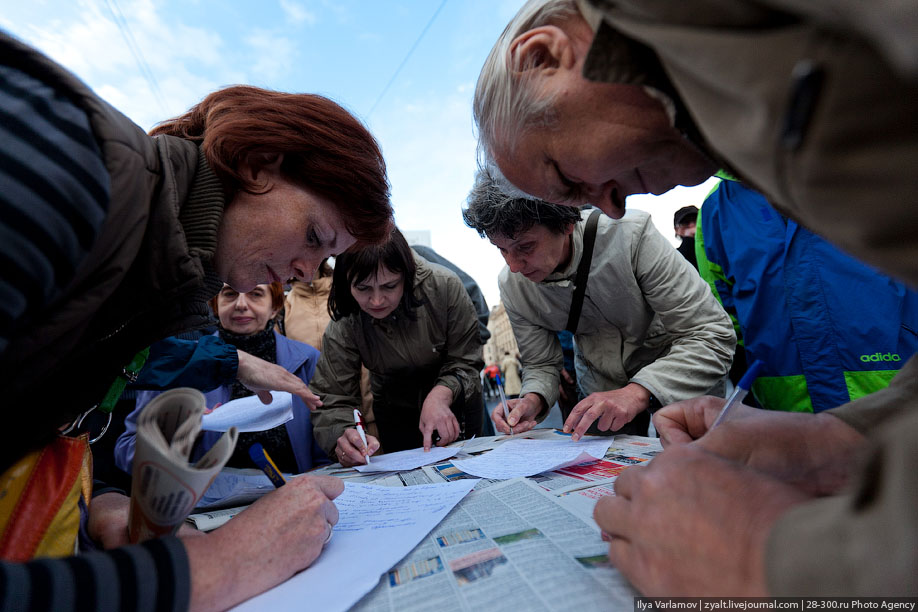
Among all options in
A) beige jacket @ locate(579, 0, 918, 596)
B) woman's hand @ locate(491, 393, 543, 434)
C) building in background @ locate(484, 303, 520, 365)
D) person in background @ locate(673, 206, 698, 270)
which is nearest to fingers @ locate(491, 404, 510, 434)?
woman's hand @ locate(491, 393, 543, 434)

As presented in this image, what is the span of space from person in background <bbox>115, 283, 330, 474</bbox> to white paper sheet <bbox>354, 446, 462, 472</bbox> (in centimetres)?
76

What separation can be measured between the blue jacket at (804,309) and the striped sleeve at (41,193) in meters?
1.81

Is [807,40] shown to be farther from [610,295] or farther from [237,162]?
[610,295]

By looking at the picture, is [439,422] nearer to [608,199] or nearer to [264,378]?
[264,378]

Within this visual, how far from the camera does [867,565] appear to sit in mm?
258

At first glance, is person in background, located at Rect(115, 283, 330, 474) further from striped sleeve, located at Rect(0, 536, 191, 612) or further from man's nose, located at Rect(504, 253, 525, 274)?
striped sleeve, located at Rect(0, 536, 191, 612)

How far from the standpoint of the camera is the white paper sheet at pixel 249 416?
3.82 feet

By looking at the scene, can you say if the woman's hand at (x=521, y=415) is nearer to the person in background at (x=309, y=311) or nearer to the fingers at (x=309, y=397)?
the fingers at (x=309, y=397)

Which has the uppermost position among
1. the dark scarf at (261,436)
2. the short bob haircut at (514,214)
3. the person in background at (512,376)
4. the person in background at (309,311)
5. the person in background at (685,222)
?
the person in background at (685,222)

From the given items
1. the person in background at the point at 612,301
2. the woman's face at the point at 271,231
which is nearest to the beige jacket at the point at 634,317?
the person in background at the point at 612,301

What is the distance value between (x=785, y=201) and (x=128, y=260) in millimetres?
814

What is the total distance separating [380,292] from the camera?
1955 mm

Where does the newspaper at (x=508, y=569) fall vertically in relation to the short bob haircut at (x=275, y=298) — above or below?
below

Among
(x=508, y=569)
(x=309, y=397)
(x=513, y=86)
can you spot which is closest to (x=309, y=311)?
(x=309, y=397)
